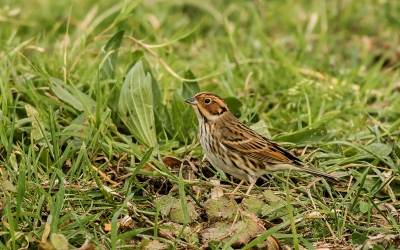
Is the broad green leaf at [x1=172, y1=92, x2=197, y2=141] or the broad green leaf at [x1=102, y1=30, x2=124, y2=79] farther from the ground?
the broad green leaf at [x1=102, y1=30, x2=124, y2=79]

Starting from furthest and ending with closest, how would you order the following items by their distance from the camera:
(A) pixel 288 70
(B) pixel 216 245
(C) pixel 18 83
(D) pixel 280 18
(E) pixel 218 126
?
1. (D) pixel 280 18
2. (A) pixel 288 70
3. (C) pixel 18 83
4. (E) pixel 218 126
5. (B) pixel 216 245

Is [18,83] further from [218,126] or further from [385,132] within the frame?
[385,132]

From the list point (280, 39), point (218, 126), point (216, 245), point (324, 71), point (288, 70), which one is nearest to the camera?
point (216, 245)

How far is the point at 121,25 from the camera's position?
371 inches

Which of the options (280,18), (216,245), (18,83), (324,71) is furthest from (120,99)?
(280,18)

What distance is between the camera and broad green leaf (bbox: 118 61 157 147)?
5.82 meters

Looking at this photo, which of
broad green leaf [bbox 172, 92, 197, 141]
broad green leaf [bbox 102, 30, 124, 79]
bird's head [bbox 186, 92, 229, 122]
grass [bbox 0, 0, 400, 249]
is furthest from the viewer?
broad green leaf [bbox 102, 30, 124, 79]

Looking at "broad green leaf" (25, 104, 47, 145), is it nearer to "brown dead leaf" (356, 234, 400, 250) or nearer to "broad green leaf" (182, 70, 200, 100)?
"broad green leaf" (182, 70, 200, 100)

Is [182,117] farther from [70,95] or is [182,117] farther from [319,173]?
[319,173]

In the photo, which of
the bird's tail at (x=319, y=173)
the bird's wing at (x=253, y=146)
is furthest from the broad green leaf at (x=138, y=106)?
the bird's tail at (x=319, y=173)

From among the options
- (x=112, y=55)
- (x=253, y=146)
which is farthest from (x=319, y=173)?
(x=112, y=55)

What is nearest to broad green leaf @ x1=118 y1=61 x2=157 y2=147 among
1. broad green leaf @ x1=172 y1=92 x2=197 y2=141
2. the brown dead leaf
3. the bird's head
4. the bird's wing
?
broad green leaf @ x1=172 y1=92 x2=197 y2=141

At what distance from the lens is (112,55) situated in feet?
21.3

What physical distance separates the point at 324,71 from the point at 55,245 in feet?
15.7
